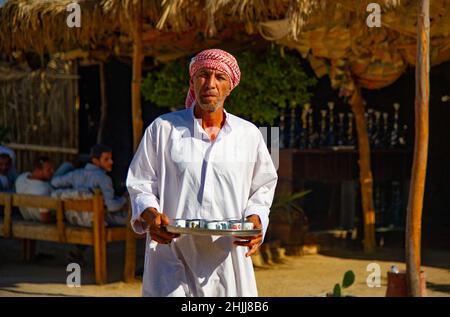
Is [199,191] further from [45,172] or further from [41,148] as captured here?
[41,148]

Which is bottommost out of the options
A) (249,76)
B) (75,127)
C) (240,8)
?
(75,127)

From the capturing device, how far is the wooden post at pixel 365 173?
9588 mm

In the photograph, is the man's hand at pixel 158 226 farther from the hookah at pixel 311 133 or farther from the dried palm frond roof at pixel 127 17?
the hookah at pixel 311 133

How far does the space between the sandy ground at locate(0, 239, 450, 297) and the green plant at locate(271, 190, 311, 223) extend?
1.39 feet

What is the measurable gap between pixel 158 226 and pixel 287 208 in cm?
587

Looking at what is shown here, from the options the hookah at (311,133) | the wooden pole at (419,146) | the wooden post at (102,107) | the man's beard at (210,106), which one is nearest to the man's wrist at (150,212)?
the man's beard at (210,106)

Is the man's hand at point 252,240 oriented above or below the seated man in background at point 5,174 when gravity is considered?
above

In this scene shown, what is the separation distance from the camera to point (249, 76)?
9352 mm

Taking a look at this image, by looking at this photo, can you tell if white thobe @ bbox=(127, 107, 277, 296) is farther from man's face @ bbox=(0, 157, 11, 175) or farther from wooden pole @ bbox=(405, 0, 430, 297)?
man's face @ bbox=(0, 157, 11, 175)

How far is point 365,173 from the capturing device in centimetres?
972

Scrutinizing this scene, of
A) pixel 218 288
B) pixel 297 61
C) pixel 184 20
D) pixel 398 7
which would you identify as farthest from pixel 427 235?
pixel 218 288

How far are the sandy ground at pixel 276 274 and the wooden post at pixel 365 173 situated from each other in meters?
0.20

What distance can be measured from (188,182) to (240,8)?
162 inches
